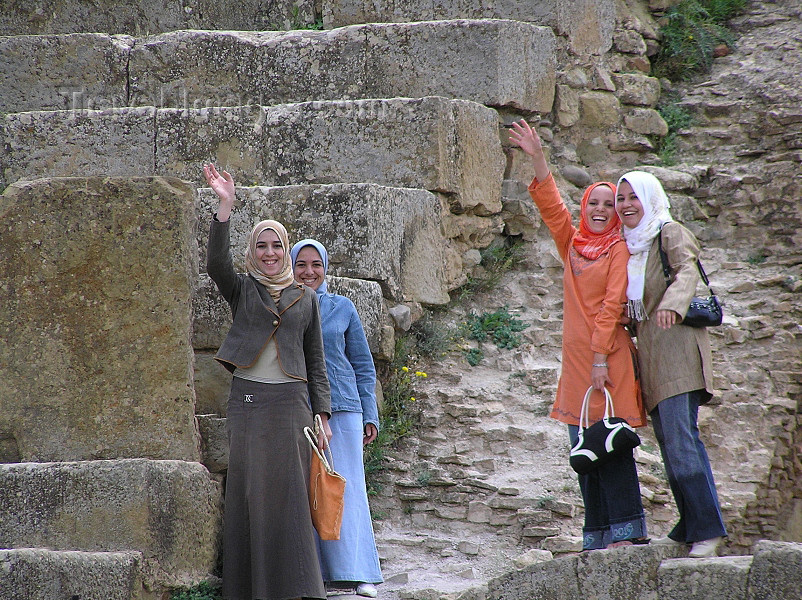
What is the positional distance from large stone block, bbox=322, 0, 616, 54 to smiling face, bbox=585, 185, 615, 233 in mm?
3289

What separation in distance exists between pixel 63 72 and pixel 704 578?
243 inches

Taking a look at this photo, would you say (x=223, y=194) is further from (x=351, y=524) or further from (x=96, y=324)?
(x=351, y=524)

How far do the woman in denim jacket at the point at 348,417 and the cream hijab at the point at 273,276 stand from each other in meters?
0.27

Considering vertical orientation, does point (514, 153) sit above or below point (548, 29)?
below

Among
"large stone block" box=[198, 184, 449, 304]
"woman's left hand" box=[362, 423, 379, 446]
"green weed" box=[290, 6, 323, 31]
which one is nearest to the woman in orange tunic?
"woman's left hand" box=[362, 423, 379, 446]

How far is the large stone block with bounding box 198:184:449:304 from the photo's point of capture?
18.5ft

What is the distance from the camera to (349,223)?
18.6ft

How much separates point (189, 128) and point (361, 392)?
295cm

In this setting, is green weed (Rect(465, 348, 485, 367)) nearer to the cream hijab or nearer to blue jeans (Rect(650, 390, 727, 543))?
the cream hijab

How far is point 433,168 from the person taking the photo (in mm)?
6309

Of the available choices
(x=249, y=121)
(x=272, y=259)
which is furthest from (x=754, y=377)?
(x=249, y=121)

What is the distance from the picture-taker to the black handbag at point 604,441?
3861mm

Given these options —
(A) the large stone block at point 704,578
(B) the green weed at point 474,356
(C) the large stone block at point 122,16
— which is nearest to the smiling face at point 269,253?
(B) the green weed at point 474,356

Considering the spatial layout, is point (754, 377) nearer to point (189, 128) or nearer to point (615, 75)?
point (615, 75)
